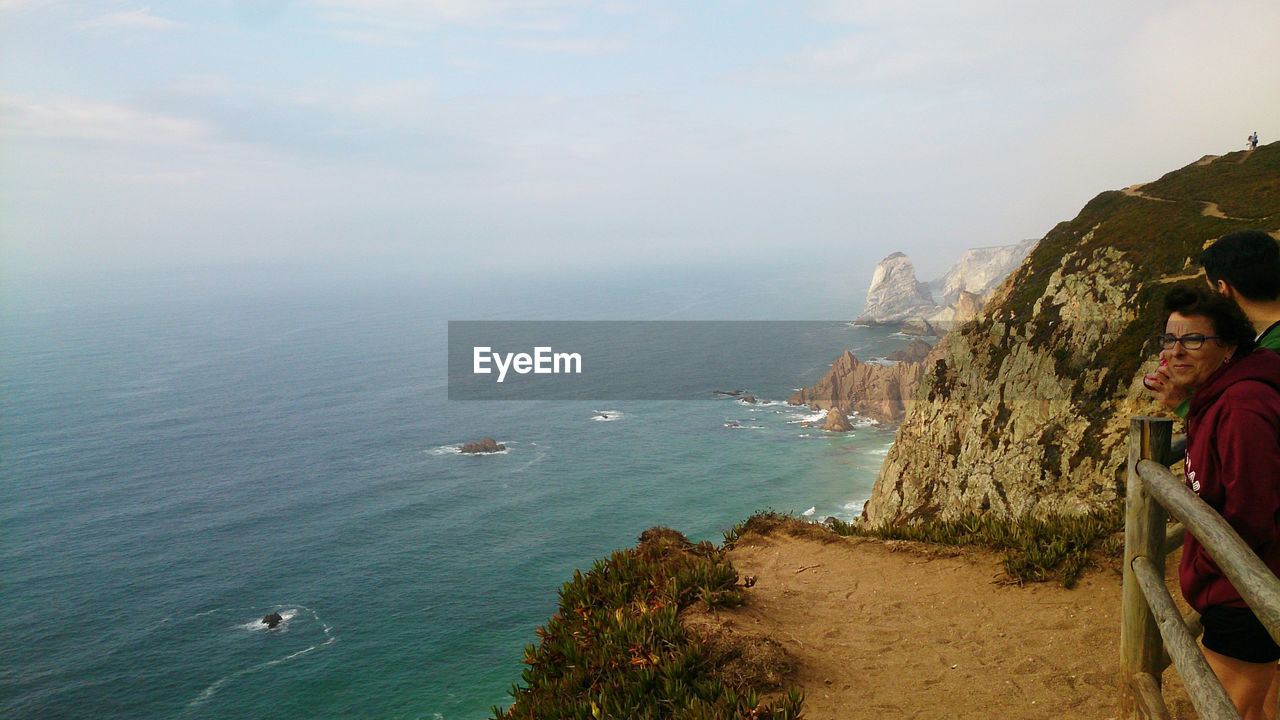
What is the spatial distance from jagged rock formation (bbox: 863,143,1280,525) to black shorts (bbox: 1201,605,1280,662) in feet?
61.3

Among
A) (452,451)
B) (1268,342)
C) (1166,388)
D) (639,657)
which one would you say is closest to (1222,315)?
(1166,388)

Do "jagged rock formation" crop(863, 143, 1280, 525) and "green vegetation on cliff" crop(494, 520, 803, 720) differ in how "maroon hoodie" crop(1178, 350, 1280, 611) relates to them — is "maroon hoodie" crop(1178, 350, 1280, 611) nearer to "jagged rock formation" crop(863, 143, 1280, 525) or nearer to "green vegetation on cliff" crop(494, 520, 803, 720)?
"green vegetation on cliff" crop(494, 520, 803, 720)

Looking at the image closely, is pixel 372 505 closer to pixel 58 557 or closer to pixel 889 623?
pixel 58 557

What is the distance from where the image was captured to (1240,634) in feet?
12.1

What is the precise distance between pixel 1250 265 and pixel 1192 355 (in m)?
1.01

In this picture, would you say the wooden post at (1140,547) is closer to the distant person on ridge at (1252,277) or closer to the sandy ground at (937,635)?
the distant person on ridge at (1252,277)

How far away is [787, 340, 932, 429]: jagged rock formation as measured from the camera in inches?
3824

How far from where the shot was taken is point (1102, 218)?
35.3 meters

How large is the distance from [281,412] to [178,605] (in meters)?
57.1

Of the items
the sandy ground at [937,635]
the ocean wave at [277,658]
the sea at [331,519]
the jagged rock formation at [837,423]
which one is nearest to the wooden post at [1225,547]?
the sandy ground at [937,635]

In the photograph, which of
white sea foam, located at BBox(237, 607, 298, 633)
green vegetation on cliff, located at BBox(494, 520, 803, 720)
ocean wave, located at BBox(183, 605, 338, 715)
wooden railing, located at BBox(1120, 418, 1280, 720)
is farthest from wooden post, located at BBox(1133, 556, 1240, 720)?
white sea foam, located at BBox(237, 607, 298, 633)

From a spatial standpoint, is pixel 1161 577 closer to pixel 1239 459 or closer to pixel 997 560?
pixel 1239 459

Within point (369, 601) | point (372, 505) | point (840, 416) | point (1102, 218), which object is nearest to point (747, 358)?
point (840, 416)

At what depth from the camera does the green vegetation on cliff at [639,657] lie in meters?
6.63
